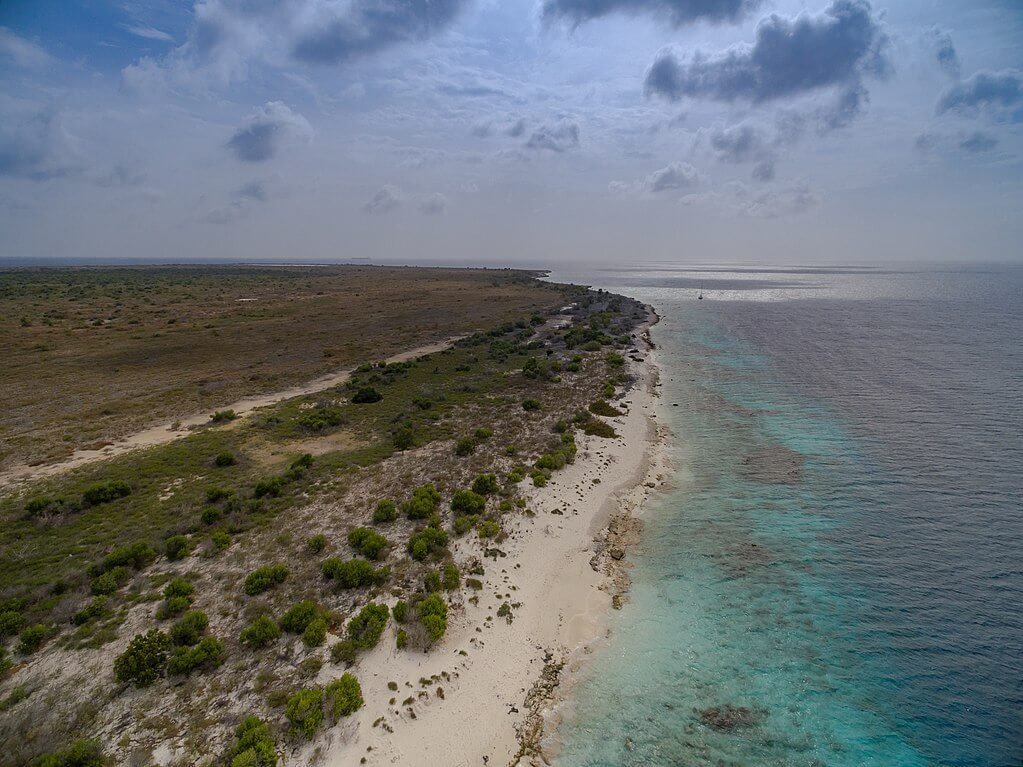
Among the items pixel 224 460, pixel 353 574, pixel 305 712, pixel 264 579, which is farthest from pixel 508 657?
pixel 224 460

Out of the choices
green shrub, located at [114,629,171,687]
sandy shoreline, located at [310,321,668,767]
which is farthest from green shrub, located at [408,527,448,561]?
green shrub, located at [114,629,171,687]

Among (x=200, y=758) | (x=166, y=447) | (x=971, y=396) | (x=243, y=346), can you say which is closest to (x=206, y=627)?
(x=200, y=758)

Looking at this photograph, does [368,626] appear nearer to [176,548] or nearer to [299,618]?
[299,618]

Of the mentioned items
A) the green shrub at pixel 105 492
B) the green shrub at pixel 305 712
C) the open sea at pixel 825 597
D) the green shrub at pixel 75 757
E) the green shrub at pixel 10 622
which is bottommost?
the open sea at pixel 825 597

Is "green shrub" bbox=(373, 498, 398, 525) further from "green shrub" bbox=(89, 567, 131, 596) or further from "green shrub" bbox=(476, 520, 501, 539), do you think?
"green shrub" bbox=(89, 567, 131, 596)

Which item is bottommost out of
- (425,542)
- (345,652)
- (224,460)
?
(345,652)

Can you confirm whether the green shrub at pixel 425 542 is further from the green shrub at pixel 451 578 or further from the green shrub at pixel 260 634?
the green shrub at pixel 260 634

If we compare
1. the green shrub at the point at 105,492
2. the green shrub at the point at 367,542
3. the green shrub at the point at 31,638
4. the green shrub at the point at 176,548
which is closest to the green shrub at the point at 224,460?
the green shrub at the point at 105,492
